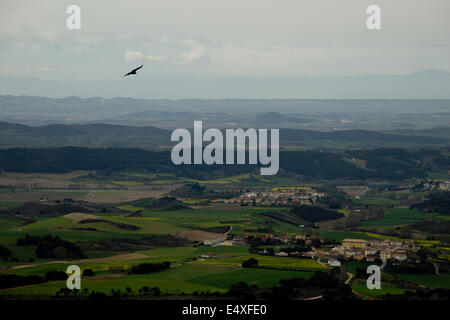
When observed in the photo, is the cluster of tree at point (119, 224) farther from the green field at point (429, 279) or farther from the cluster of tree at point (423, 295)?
the cluster of tree at point (423, 295)

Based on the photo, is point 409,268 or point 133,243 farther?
point 133,243

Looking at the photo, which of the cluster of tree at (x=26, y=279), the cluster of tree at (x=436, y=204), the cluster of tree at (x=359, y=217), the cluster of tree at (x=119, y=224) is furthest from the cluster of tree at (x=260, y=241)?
the cluster of tree at (x=436, y=204)

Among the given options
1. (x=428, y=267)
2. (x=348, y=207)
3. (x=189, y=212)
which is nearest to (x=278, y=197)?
(x=348, y=207)

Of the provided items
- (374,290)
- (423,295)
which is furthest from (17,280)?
(423,295)

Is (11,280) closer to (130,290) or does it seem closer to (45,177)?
(130,290)

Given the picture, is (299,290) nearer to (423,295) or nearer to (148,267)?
(423,295)

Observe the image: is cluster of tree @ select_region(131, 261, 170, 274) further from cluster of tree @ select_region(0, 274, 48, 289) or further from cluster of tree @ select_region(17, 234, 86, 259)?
cluster of tree @ select_region(17, 234, 86, 259)
